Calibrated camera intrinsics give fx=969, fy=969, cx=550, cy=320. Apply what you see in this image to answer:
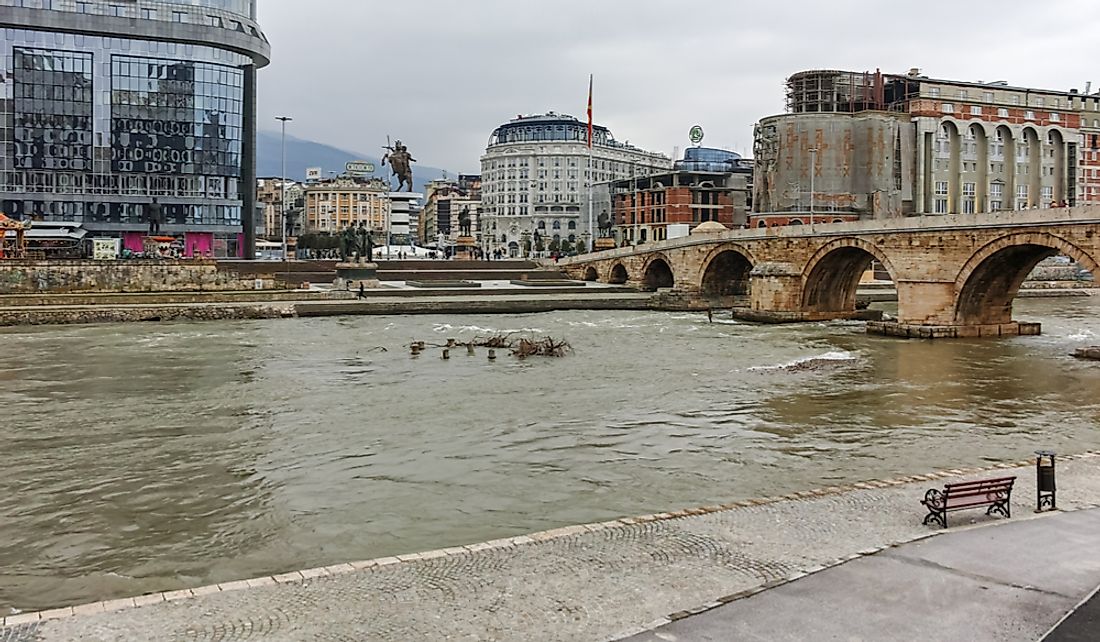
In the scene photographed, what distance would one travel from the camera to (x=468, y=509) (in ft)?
40.0

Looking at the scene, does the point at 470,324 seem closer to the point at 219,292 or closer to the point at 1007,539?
the point at 219,292

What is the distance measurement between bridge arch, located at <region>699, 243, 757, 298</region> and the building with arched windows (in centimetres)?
1100

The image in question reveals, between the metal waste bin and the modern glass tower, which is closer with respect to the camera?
the metal waste bin

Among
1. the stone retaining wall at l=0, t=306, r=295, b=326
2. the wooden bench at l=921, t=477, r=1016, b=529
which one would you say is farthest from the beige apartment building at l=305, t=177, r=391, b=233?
the wooden bench at l=921, t=477, r=1016, b=529

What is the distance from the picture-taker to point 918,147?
6506 cm

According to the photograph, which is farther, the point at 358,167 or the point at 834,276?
the point at 358,167

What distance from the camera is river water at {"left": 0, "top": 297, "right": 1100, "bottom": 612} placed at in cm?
1116

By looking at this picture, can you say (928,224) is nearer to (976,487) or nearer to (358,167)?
(976,487)

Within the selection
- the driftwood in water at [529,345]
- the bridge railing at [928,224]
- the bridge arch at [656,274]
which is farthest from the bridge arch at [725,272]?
the driftwood in water at [529,345]

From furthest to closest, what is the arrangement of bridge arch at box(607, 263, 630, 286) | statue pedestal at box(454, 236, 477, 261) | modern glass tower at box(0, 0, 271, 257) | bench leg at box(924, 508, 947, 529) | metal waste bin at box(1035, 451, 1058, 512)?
statue pedestal at box(454, 236, 477, 261) → modern glass tower at box(0, 0, 271, 257) → bridge arch at box(607, 263, 630, 286) → metal waste bin at box(1035, 451, 1058, 512) → bench leg at box(924, 508, 947, 529)

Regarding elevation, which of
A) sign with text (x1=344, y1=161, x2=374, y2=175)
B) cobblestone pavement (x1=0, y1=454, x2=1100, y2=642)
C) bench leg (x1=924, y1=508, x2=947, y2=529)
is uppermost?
sign with text (x1=344, y1=161, x2=374, y2=175)

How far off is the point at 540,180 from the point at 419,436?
337ft

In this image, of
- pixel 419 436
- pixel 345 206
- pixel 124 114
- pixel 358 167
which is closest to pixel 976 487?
pixel 419 436

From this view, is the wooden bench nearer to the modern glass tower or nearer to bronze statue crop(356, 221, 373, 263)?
bronze statue crop(356, 221, 373, 263)
